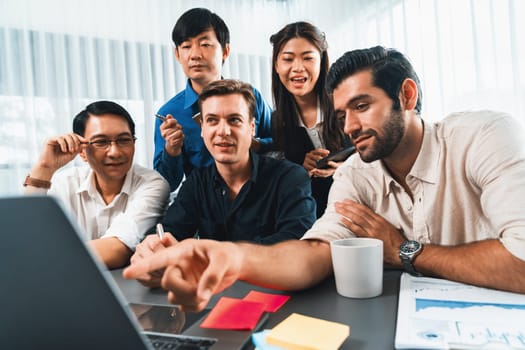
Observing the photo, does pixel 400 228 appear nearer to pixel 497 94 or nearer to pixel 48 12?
pixel 497 94

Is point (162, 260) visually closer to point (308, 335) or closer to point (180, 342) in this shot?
point (180, 342)

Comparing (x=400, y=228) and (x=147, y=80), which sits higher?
(x=147, y=80)

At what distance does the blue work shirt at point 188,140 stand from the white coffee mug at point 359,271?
4.04 feet

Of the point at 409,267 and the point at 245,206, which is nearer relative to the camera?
the point at 409,267

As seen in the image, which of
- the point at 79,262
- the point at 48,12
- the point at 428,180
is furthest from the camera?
the point at 48,12

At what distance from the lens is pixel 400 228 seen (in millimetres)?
1144

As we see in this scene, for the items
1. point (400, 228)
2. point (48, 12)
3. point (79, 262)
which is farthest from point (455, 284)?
point (48, 12)

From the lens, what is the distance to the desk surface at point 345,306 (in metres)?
0.60

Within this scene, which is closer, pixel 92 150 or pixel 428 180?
pixel 428 180

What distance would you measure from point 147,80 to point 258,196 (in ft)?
8.10

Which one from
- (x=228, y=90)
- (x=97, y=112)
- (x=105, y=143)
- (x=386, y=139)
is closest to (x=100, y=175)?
(x=105, y=143)

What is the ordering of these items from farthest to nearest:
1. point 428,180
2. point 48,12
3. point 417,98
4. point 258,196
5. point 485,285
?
point 48,12 → point 258,196 → point 417,98 → point 428,180 → point 485,285

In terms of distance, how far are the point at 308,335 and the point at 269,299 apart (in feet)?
0.73

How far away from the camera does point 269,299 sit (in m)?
0.79
